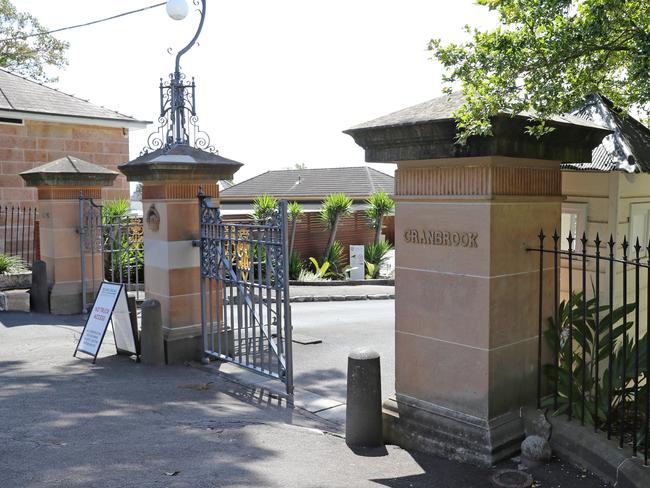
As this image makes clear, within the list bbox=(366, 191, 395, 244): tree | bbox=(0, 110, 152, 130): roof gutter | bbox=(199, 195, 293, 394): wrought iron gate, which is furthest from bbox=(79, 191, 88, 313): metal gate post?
bbox=(366, 191, 395, 244): tree

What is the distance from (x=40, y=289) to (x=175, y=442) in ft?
23.8

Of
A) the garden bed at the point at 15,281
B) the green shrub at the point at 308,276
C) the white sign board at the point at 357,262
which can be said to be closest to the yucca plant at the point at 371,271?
the white sign board at the point at 357,262

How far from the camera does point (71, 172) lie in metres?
11.0

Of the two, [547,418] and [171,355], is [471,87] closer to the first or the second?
[547,418]

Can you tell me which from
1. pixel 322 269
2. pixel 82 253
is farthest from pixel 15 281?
pixel 322 269

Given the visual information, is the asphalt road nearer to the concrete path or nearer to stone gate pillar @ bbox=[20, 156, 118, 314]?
the concrete path

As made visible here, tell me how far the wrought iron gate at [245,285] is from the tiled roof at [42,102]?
10.5 m

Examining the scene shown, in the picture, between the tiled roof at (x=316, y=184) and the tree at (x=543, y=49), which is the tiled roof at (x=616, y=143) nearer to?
the tree at (x=543, y=49)

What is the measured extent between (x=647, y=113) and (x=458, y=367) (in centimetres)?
462

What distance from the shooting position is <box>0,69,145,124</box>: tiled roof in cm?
1605

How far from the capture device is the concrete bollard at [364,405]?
16.1 ft

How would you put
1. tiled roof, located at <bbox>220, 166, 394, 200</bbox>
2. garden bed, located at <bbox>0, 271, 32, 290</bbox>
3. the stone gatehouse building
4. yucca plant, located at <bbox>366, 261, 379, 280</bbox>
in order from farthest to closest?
tiled roof, located at <bbox>220, 166, 394, 200</bbox>, yucca plant, located at <bbox>366, 261, 379, 280</bbox>, the stone gatehouse building, garden bed, located at <bbox>0, 271, 32, 290</bbox>

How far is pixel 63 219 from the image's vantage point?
1108 centimetres

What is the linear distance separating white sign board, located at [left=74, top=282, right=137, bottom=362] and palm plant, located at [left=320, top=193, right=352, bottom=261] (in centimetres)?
1203
